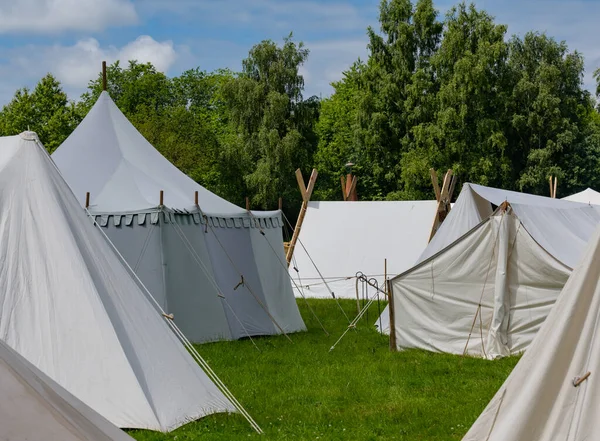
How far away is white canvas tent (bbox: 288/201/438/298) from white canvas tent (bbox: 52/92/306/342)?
4.85m

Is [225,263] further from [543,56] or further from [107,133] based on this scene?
[543,56]

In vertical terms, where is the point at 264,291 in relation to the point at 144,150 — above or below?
below

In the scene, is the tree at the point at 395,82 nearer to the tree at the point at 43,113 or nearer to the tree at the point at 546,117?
the tree at the point at 546,117

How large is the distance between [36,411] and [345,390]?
6.04 meters

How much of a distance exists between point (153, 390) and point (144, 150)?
720 cm

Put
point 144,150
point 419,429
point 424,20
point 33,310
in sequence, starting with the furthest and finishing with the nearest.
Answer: point 424,20
point 144,150
point 419,429
point 33,310

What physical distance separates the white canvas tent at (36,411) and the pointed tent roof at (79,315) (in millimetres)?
3407

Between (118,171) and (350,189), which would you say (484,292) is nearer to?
(118,171)

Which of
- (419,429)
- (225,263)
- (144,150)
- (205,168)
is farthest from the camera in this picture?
(205,168)

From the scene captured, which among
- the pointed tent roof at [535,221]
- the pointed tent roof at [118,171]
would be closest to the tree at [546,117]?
the pointed tent roof at [535,221]

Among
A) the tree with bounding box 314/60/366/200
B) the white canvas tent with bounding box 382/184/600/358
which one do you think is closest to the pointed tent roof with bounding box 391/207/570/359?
the white canvas tent with bounding box 382/184/600/358

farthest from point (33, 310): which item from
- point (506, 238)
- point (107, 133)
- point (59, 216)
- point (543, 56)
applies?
point (543, 56)

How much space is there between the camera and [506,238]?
10.5 metres

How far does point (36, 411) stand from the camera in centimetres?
274
